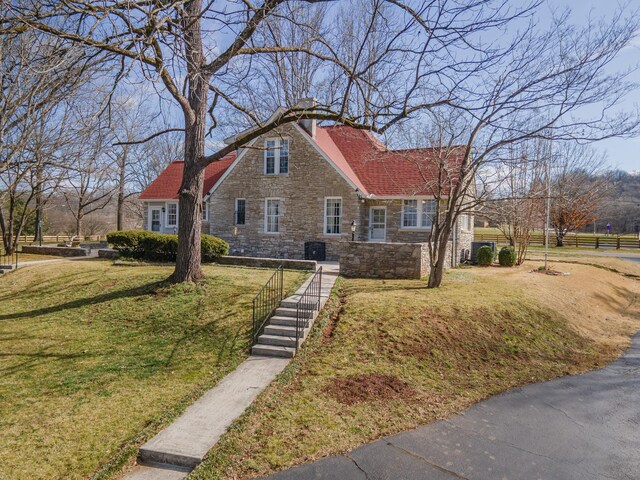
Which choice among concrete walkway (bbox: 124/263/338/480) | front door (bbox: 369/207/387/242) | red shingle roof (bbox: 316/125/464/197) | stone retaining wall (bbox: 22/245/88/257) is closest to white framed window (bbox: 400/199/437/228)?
red shingle roof (bbox: 316/125/464/197)

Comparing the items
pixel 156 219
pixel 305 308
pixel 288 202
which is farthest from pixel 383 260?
pixel 156 219

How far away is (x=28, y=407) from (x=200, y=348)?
9.76 ft

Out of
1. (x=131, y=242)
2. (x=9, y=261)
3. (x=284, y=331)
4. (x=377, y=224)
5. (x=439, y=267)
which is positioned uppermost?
(x=377, y=224)

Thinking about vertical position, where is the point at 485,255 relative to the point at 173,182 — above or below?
below

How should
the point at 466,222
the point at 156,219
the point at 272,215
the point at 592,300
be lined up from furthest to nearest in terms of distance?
the point at 156,219 → the point at 466,222 → the point at 272,215 → the point at 592,300

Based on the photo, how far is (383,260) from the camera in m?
14.0

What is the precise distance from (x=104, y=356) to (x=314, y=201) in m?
11.9

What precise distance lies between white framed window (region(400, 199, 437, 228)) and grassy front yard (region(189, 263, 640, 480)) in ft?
16.6

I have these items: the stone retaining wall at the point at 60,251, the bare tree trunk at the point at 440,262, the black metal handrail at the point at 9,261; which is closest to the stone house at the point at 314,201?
the bare tree trunk at the point at 440,262

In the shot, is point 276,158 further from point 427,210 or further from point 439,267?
point 439,267

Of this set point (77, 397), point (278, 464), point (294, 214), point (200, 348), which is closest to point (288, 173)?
point (294, 214)

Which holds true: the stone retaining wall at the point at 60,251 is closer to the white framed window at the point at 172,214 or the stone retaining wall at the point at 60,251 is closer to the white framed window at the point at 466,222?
the white framed window at the point at 172,214

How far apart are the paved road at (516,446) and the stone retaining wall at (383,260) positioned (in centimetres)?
703

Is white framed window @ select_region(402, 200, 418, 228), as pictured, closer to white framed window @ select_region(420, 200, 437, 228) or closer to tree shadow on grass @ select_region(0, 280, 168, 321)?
white framed window @ select_region(420, 200, 437, 228)
